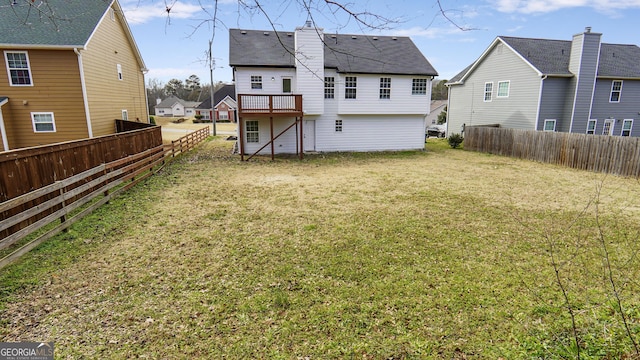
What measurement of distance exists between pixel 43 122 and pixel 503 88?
26.4 meters

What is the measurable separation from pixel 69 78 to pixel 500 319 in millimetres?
17863

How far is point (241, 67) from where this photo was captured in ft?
57.7

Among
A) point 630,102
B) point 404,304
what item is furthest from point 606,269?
point 630,102

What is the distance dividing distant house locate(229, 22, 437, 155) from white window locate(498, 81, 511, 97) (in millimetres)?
5945

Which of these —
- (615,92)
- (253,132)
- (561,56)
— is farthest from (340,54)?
(615,92)

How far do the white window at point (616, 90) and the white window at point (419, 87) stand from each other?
1231 cm

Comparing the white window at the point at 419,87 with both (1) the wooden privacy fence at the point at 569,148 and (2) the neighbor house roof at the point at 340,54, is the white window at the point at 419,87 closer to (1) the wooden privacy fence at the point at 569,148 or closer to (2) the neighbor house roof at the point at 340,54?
(2) the neighbor house roof at the point at 340,54

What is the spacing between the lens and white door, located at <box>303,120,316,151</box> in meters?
19.6

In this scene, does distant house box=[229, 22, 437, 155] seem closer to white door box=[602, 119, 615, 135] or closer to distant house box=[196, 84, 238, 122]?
white door box=[602, 119, 615, 135]

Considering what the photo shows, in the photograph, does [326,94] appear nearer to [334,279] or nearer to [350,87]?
[350,87]

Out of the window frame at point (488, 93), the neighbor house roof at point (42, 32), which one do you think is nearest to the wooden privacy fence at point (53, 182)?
→ the neighbor house roof at point (42, 32)

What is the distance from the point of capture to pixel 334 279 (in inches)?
203

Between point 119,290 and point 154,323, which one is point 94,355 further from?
point 119,290

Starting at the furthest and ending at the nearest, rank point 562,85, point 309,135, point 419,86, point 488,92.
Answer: point 488,92, point 419,86, point 562,85, point 309,135
